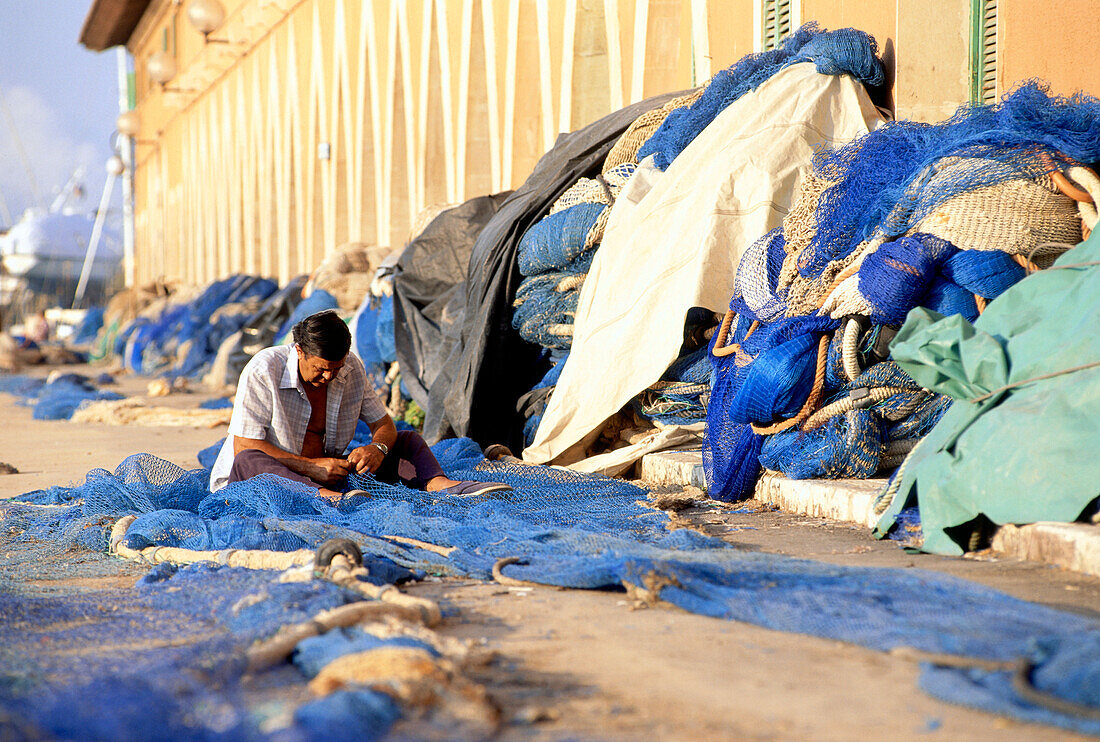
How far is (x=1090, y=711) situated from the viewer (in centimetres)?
187

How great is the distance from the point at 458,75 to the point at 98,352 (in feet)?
→ 43.0

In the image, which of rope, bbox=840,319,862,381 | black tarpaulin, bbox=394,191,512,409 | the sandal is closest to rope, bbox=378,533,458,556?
the sandal

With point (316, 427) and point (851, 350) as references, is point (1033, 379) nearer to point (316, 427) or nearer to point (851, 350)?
point (851, 350)

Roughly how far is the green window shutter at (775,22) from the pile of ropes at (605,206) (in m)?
0.66

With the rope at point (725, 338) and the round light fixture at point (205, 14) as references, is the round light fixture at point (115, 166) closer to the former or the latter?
the round light fixture at point (205, 14)

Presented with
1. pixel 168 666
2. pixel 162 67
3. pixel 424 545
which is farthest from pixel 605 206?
pixel 162 67

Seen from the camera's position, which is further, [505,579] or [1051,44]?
[1051,44]

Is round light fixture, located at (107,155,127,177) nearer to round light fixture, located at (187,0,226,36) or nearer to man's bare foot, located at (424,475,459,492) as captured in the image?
round light fixture, located at (187,0,226,36)

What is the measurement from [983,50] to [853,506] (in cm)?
283

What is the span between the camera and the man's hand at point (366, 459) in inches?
182

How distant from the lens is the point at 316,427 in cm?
484

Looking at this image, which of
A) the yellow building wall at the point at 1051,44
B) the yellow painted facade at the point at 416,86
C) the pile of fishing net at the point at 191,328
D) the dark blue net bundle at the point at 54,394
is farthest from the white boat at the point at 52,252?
the yellow building wall at the point at 1051,44

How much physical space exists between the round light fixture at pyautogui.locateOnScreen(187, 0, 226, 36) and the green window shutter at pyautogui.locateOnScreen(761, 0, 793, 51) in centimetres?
1337

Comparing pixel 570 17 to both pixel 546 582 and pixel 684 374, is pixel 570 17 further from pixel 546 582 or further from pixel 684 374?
pixel 546 582
